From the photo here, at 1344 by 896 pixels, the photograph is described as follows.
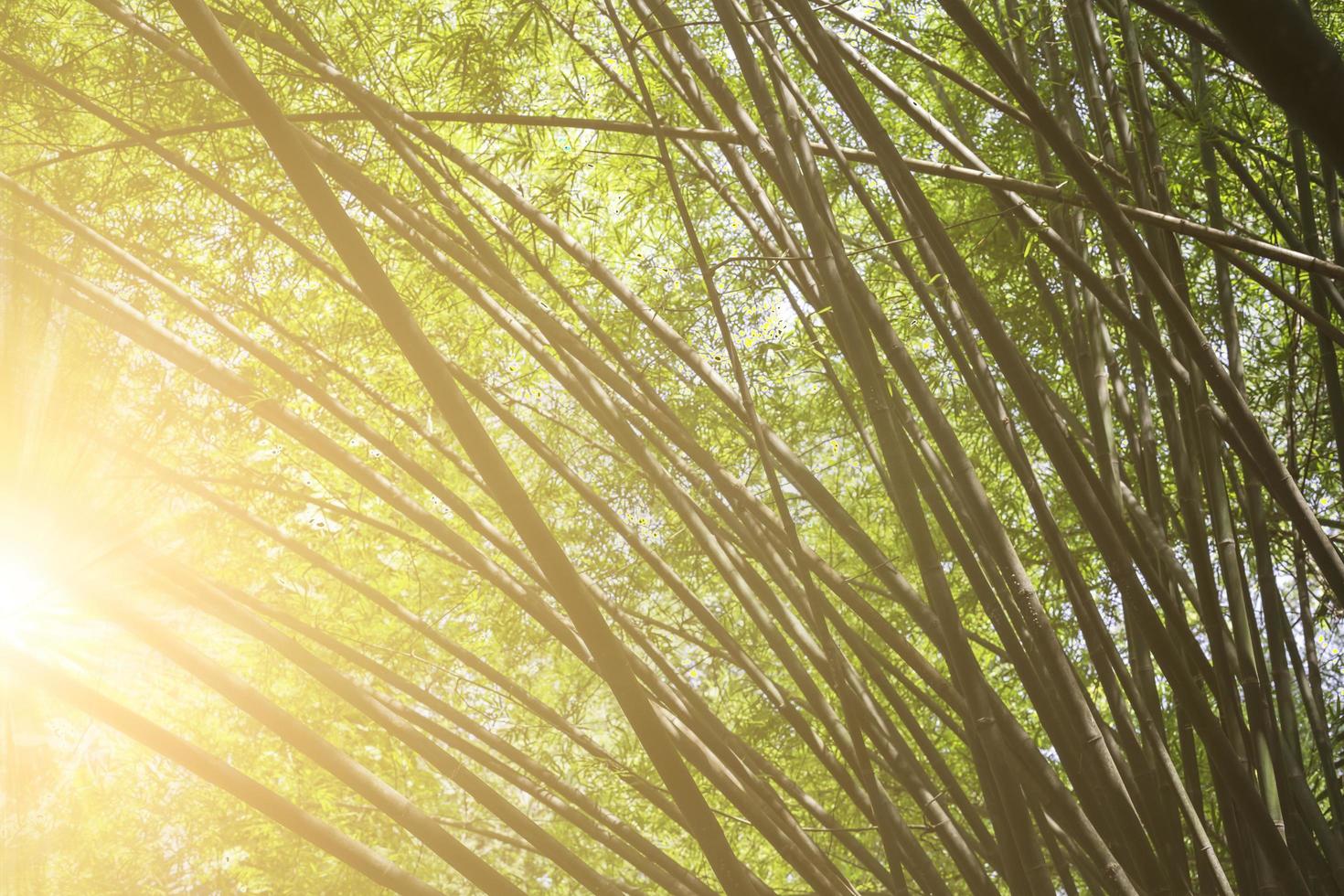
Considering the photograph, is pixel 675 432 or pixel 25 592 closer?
pixel 675 432

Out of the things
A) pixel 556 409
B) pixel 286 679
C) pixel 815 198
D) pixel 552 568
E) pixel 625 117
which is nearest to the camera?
pixel 552 568

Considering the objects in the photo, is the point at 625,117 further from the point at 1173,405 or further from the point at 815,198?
the point at 1173,405

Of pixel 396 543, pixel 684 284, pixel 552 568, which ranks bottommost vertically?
pixel 552 568

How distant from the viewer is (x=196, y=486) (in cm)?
327

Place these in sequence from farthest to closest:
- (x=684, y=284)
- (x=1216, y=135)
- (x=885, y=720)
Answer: (x=684, y=284) → (x=1216, y=135) → (x=885, y=720)

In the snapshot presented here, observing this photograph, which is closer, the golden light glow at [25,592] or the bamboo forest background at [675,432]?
the bamboo forest background at [675,432]

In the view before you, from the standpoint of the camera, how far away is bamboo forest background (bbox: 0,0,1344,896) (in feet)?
5.97

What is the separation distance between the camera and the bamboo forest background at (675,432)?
1.82 metres

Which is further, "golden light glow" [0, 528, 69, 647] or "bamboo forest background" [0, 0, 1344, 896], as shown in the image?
"golden light glow" [0, 528, 69, 647]

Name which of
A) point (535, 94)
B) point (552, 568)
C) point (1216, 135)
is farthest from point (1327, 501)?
point (552, 568)

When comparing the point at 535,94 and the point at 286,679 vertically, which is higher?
the point at 535,94

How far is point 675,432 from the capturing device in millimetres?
2277

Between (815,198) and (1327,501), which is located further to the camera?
(1327,501)

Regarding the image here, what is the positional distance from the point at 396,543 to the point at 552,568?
9.06ft
